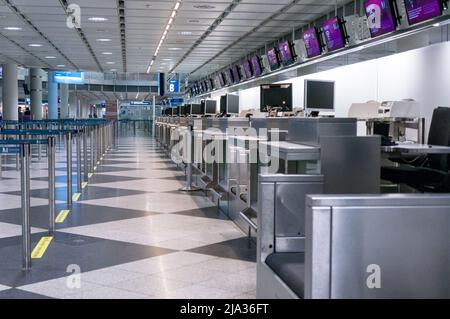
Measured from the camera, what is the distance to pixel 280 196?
315 cm

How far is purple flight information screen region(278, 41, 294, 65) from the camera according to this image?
14594 mm

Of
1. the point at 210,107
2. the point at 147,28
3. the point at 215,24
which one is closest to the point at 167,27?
the point at 147,28

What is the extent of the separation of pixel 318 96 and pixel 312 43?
4820 mm

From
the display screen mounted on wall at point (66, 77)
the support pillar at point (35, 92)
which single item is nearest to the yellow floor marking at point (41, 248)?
the display screen mounted on wall at point (66, 77)

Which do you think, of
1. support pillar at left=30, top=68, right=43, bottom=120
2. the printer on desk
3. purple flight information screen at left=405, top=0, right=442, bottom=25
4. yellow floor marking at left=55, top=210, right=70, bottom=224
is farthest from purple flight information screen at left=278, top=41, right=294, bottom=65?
support pillar at left=30, top=68, right=43, bottom=120

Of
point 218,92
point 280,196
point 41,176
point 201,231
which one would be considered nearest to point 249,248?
point 201,231

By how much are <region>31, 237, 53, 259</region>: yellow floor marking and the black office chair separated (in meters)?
3.49

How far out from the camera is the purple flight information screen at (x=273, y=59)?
1592cm

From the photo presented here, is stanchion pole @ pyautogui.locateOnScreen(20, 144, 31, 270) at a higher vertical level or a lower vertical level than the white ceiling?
lower

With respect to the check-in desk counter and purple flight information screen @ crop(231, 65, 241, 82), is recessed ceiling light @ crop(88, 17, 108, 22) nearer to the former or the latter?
the check-in desk counter

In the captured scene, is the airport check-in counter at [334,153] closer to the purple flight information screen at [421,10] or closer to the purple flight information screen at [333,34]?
the purple flight information screen at [421,10]

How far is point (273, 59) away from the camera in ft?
53.1

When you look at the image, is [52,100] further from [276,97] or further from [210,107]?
[276,97]

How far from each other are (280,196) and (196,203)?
4.44 meters
